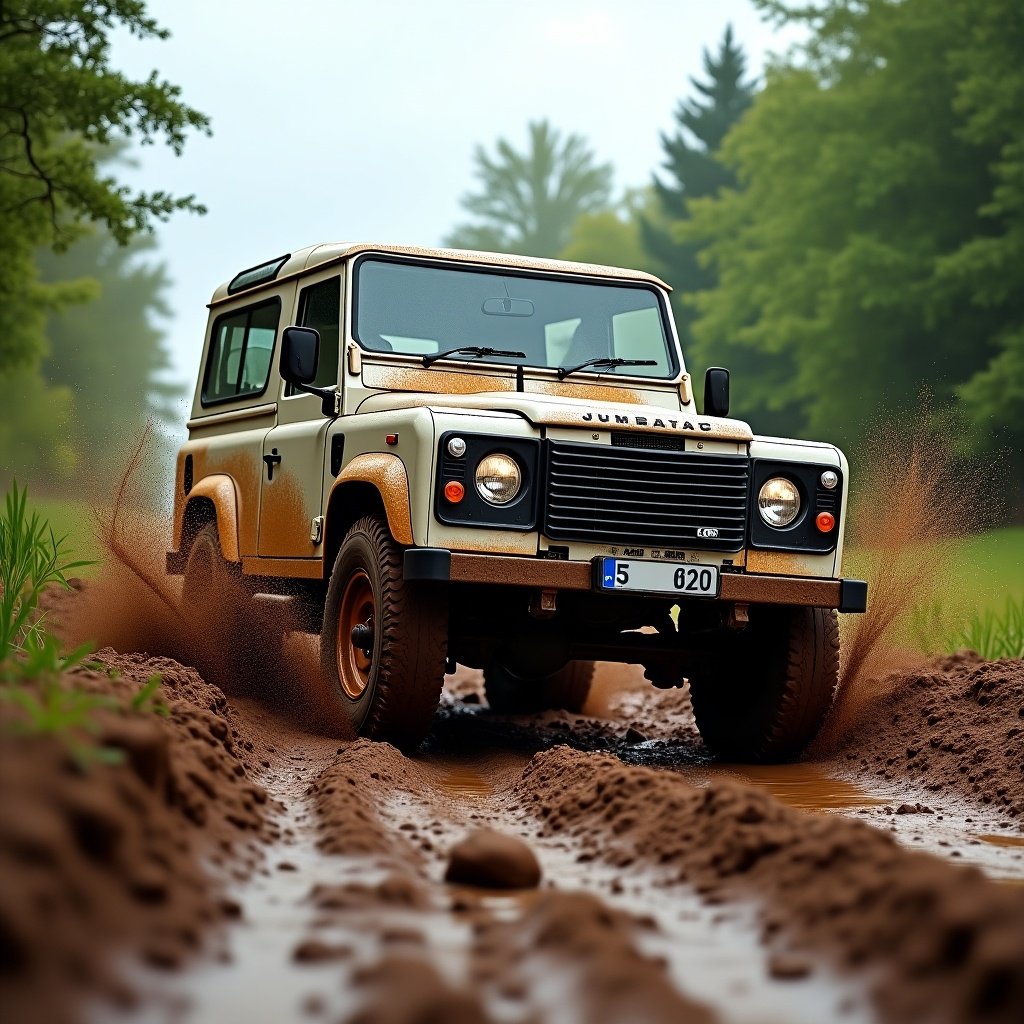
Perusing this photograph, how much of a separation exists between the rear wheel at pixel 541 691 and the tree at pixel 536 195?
70.2m

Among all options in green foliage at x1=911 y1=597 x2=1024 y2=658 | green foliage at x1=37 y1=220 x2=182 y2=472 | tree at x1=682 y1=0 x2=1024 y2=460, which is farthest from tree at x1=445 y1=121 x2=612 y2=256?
→ green foliage at x1=911 y1=597 x2=1024 y2=658

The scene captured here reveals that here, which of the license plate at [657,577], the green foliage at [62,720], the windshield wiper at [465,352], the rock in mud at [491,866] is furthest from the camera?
the windshield wiper at [465,352]

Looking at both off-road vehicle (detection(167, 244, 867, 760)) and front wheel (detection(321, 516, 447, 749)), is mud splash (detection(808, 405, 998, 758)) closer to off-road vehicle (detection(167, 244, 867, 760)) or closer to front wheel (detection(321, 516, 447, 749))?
off-road vehicle (detection(167, 244, 867, 760))

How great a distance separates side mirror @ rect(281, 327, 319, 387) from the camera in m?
7.84

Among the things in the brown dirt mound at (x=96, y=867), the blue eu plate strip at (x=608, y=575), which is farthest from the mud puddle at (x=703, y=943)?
the blue eu plate strip at (x=608, y=575)

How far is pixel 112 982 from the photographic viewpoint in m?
2.75

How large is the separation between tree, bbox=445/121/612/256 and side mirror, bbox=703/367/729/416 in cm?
7172

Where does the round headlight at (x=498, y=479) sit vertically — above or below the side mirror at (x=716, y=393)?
below

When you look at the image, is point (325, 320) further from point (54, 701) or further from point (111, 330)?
point (111, 330)

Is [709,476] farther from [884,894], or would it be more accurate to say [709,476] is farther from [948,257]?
[948,257]

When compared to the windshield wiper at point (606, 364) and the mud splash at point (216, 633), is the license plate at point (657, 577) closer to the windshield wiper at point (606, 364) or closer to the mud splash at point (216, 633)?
the windshield wiper at point (606, 364)

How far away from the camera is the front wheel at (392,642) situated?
23.7ft

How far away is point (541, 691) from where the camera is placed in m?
10.7

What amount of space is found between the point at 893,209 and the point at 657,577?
29.6 metres
